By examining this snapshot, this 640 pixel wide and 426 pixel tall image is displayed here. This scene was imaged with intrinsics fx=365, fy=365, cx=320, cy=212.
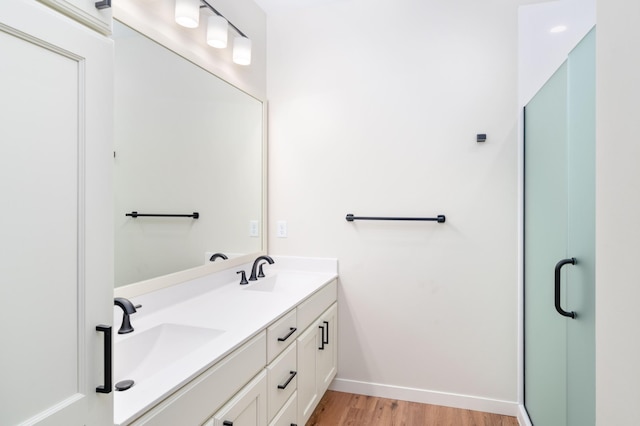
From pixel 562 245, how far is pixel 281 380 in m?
1.31

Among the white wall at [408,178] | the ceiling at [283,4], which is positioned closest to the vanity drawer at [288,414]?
the white wall at [408,178]

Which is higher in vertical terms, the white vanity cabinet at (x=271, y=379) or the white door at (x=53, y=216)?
the white door at (x=53, y=216)

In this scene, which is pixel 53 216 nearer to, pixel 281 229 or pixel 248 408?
pixel 248 408

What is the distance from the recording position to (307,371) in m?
1.94

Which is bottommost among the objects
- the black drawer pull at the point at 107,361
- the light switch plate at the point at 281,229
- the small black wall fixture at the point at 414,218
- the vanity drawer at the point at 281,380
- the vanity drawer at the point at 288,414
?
the vanity drawer at the point at 288,414

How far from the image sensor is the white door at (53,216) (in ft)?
2.00

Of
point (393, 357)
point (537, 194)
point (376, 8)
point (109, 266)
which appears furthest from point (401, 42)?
point (109, 266)

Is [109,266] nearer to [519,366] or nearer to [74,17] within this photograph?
[74,17]

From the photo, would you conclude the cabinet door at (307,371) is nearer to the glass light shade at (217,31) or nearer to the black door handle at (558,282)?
the black door handle at (558,282)

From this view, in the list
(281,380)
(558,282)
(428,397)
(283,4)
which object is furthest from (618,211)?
(283,4)

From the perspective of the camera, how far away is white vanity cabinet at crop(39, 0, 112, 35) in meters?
0.70

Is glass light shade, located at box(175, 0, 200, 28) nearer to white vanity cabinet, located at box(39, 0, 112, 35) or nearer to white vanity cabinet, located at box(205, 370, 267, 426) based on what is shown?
white vanity cabinet, located at box(39, 0, 112, 35)

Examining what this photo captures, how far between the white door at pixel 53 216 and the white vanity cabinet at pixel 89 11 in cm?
2

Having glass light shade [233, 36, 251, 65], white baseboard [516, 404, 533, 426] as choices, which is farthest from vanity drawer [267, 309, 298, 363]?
glass light shade [233, 36, 251, 65]
